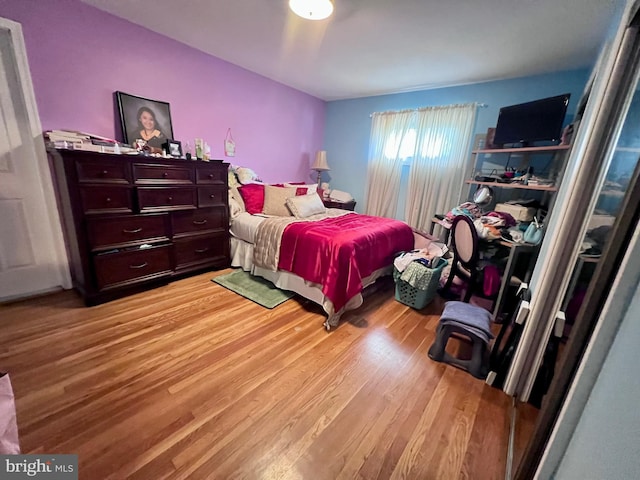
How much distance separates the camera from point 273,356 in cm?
170

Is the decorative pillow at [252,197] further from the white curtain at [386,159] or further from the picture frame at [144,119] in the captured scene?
the white curtain at [386,159]

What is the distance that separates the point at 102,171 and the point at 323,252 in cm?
186

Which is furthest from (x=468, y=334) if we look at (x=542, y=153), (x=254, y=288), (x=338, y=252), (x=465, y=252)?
(x=542, y=153)

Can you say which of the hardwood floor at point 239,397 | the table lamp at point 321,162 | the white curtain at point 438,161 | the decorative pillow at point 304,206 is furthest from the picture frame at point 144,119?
the white curtain at point 438,161

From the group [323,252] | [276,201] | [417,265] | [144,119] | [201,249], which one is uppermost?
[144,119]

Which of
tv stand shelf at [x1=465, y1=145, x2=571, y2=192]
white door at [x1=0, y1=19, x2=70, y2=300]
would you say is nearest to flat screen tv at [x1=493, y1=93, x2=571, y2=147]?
tv stand shelf at [x1=465, y1=145, x2=571, y2=192]

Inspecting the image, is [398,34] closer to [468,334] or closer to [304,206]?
[304,206]

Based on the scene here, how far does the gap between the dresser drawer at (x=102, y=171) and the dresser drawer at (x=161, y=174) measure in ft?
0.26

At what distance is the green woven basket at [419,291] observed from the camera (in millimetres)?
2301

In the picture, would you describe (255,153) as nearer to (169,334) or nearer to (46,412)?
(169,334)

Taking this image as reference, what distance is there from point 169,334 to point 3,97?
7.06ft

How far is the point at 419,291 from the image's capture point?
2316 mm

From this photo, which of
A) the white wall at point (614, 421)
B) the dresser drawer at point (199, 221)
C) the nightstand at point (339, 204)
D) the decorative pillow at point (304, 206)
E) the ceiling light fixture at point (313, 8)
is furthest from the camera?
the nightstand at point (339, 204)

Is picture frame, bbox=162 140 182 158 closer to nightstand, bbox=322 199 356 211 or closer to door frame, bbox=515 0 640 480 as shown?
nightstand, bbox=322 199 356 211
